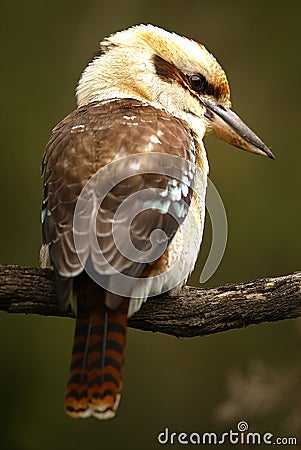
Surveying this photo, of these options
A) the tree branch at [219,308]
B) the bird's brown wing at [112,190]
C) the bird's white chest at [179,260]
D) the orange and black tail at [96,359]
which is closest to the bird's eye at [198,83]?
the bird's brown wing at [112,190]

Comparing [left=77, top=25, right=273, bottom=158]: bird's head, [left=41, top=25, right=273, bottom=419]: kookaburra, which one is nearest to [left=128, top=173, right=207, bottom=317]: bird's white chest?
[left=41, top=25, right=273, bottom=419]: kookaburra

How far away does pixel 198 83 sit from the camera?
150 inches

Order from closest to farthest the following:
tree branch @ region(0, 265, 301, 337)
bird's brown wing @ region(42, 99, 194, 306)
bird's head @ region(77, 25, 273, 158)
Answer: bird's brown wing @ region(42, 99, 194, 306) → tree branch @ region(0, 265, 301, 337) → bird's head @ region(77, 25, 273, 158)

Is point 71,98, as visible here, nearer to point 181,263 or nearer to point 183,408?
point 183,408

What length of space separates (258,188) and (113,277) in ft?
10.9

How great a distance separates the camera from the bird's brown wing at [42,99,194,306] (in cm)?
283

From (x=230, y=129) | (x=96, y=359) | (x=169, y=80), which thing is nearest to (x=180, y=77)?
(x=169, y=80)

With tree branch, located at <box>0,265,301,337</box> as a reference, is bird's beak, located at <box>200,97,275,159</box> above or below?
above

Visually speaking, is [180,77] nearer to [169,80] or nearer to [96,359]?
[169,80]

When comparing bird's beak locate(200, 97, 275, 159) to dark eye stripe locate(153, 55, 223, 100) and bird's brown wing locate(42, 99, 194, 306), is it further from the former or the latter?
bird's brown wing locate(42, 99, 194, 306)

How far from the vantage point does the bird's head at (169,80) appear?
147 inches

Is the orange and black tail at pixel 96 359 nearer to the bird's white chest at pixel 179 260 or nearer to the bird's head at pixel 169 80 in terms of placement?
the bird's white chest at pixel 179 260

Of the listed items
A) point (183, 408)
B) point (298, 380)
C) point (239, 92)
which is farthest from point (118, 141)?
point (239, 92)

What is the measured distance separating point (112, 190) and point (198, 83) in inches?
40.3
